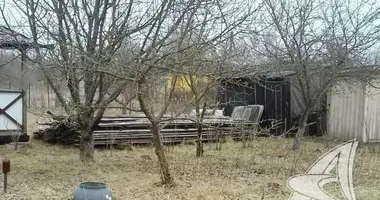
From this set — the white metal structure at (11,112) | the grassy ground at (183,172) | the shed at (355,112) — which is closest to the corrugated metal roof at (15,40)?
the white metal structure at (11,112)

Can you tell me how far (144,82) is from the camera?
5461 millimetres

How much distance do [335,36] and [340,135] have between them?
4407 millimetres

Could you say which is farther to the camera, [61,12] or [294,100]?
[294,100]

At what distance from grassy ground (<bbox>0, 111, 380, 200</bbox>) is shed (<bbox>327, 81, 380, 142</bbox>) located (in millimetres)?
1486

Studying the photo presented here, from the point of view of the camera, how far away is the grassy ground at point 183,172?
18.4ft

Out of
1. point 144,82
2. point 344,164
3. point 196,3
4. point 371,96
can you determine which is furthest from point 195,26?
point 371,96

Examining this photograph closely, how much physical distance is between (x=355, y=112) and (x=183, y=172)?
7035mm

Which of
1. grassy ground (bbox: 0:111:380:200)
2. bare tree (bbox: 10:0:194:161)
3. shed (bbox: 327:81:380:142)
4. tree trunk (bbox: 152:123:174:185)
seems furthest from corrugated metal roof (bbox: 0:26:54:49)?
shed (bbox: 327:81:380:142)

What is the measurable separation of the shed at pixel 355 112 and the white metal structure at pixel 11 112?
26.4 feet

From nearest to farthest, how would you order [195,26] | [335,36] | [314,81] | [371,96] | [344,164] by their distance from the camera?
1. [195,26]
2. [344,164]
3. [335,36]
4. [314,81]
5. [371,96]

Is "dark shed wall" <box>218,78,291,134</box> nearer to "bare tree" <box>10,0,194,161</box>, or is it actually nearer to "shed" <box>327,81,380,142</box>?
"shed" <box>327,81,380,142</box>

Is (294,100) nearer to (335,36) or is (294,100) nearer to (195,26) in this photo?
(335,36)

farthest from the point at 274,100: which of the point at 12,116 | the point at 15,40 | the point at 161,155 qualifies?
the point at 161,155

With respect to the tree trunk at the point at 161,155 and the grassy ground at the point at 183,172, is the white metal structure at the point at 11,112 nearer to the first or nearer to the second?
the grassy ground at the point at 183,172
